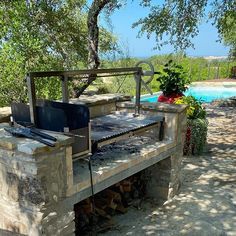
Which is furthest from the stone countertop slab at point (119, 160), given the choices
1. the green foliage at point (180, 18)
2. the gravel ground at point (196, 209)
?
the green foliage at point (180, 18)

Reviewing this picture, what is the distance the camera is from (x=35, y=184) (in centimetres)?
243

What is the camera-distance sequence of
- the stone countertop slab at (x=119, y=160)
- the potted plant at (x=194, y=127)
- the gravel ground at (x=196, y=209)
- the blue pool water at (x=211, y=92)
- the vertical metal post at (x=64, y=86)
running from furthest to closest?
1. the blue pool water at (x=211, y=92)
2. the potted plant at (x=194, y=127)
3. the gravel ground at (x=196, y=209)
4. the vertical metal post at (x=64, y=86)
5. the stone countertop slab at (x=119, y=160)

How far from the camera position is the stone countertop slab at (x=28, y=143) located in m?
2.34

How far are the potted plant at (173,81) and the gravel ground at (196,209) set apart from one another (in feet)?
4.39

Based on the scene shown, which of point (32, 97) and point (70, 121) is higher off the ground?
point (32, 97)

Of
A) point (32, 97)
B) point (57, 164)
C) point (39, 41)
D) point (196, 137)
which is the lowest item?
point (196, 137)

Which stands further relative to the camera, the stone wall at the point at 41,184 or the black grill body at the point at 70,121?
the black grill body at the point at 70,121

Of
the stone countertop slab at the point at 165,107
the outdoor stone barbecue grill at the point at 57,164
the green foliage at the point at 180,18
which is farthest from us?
the green foliage at the point at 180,18

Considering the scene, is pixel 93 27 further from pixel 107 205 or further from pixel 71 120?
pixel 71 120

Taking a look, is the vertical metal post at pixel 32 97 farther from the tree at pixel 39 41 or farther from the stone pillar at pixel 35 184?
the tree at pixel 39 41

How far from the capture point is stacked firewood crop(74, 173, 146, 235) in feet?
12.4

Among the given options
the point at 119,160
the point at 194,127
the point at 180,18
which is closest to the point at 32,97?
the point at 119,160

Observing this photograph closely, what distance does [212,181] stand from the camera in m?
5.05

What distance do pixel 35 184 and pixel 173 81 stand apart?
14.2 feet
